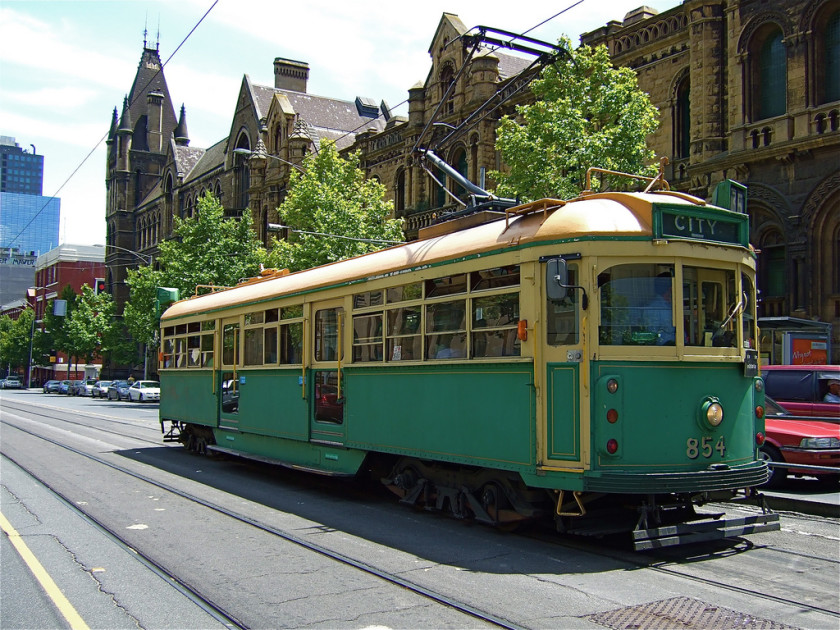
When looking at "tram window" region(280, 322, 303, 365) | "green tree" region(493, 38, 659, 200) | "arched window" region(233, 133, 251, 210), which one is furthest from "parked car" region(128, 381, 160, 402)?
"tram window" region(280, 322, 303, 365)

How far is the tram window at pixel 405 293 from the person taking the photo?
943 cm

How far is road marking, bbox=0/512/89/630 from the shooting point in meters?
5.87

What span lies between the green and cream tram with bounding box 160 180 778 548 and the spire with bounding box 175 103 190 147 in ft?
225

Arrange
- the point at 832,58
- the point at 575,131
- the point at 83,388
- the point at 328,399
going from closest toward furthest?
1. the point at 328,399
2. the point at 575,131
3. the point at 832,58
4. the point at 83,388

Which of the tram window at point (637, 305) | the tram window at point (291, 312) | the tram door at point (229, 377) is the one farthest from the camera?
the tram door at point (229, 377)

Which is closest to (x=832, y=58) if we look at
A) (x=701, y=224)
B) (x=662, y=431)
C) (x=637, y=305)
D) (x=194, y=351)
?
(x=701, y=224)

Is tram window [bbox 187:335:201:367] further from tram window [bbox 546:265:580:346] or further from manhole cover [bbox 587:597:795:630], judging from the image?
manhole cover [bbox 587:597:795:630]

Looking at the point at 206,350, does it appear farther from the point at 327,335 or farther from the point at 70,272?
the point at 70,272

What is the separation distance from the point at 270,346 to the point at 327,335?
76.7 inches

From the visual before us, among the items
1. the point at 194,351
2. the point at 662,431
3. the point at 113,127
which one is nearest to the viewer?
the point at 662,431

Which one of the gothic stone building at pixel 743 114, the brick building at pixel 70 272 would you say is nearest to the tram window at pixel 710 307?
the gothic stone building at pixel 743 114

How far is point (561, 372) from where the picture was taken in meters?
7.60

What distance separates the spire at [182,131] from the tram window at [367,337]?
68.2 meters

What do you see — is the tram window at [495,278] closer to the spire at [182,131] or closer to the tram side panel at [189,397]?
the tram side panel at [189,397]
